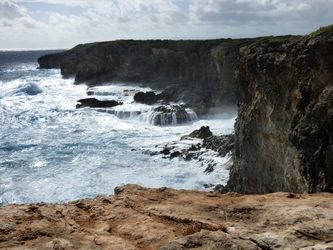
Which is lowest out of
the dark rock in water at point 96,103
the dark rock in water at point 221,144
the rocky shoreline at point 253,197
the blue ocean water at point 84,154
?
the blue ocean water at point 84,154

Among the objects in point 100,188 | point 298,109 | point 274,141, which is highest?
point 298,109

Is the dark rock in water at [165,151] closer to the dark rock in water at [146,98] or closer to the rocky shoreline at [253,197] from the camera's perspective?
the rocky shoreline at [253,197]

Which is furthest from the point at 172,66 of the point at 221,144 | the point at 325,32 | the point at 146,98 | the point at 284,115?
the point at 325,32

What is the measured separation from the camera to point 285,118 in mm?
21938

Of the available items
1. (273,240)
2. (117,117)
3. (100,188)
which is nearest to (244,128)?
(100,188)

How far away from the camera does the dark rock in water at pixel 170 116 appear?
57.3 metres

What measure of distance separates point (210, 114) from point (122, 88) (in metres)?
29.2

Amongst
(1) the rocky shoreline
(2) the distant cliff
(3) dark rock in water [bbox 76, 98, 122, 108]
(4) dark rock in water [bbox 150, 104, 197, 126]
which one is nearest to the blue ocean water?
(4) dark rock in water [bbox 150, 104, 197, 126]

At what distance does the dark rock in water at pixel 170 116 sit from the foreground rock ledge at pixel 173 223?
47.1 meters

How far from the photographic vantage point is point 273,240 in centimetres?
715

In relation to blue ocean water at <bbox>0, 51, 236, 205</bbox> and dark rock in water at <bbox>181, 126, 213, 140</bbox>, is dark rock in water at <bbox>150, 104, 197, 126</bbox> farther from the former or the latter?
dark rock in water at <bbox>181, 126, 213, 140</bbox>

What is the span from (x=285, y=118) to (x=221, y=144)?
19.9 meters

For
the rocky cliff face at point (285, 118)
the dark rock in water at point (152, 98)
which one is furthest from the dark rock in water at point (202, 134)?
the dark rock in water at point (152, 98)

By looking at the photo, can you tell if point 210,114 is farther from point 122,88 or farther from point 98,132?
point 122,88
